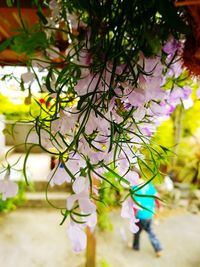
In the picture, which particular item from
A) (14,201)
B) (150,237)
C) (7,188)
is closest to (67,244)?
(150,237)

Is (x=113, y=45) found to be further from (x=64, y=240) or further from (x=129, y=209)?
(x=64, y=240)

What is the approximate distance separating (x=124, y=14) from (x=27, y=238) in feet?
9.44

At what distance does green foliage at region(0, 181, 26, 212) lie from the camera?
3.31 metres

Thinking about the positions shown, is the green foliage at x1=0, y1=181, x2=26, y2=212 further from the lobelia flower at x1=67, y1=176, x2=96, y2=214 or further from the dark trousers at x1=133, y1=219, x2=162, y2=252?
the lobelia flower at x1=67, y1=176, x2=96, y2=214

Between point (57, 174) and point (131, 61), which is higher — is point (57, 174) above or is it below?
below

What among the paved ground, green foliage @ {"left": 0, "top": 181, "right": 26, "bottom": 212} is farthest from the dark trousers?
green foliage @ {"left": 0, "top": 181, "right": 26, "bottom": 212}

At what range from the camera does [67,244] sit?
112 inches

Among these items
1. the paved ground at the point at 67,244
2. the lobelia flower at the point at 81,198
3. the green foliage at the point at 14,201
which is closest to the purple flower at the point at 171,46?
the lobelia flower at the point at 81,198

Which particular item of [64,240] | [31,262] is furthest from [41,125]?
[64,240]

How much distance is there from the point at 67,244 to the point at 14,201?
94cm

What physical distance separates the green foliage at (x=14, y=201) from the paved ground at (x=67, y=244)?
0.24 ft

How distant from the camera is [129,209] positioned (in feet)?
1.19

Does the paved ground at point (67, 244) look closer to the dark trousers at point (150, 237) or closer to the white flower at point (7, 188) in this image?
the dark trousers at point (150, 237)

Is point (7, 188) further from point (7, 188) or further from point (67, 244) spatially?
point (67, 244)
